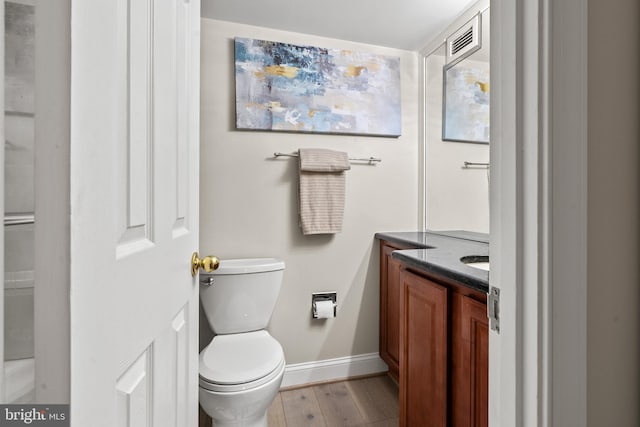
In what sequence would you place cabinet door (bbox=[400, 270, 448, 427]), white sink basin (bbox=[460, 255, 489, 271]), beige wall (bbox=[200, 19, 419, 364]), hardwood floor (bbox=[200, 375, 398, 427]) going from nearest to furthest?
cabinet door (bbox=[400, 270, 448, 427])
white sink basin (bbox=[460, 255, 489, 271])
hardwood floor (bbox=[200, 375, 398, 427])
beige wall (bbox=[200, 19, 419, 364])

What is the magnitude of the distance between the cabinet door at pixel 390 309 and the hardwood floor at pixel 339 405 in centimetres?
16

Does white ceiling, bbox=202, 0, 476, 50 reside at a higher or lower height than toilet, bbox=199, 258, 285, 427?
higher

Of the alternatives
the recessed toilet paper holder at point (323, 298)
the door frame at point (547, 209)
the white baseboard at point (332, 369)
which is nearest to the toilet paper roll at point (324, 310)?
the recessed toilet paper holder at point (323, 298)

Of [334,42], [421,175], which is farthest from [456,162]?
[334,42]

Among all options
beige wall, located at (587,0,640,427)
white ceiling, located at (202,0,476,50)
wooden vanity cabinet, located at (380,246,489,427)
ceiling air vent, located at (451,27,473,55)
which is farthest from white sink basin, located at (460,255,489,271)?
white ceiling, located at (202,0,476,50)

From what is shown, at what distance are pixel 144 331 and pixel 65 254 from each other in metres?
0.25

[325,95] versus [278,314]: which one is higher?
[325,95]

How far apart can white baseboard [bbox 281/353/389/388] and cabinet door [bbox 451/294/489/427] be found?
1.12 meters

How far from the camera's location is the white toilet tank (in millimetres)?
1685

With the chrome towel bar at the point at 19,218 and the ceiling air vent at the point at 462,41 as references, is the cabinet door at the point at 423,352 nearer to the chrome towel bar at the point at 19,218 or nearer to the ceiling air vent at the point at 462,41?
the chrome towel bar at the point at 19,218

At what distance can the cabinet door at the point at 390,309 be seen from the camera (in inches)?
75.3

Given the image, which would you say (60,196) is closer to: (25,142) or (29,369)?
(25,142)

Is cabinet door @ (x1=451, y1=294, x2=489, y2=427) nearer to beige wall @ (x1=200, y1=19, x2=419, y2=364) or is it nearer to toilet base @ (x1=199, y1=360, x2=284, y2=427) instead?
toilet base @ (x1=199, y1=360, x2=284, y2=427)

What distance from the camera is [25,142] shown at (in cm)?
31
